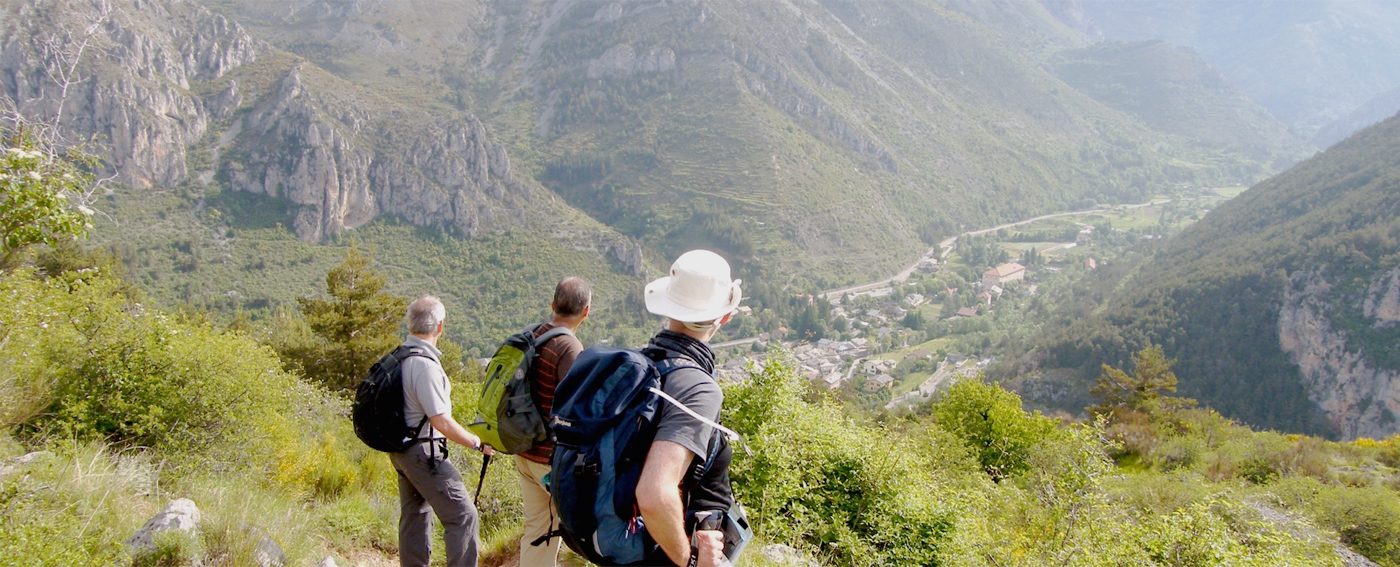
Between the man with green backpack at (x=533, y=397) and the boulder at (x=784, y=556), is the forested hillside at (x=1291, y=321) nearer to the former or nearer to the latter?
the boulder at (x=784, y=556)

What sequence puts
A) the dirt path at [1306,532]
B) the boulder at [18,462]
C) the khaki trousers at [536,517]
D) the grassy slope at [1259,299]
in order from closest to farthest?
the boulder at [18,462]
the khaki trousers at [536,517]
the dirt path at [1306,532]
the grassy slope at [1259,299]

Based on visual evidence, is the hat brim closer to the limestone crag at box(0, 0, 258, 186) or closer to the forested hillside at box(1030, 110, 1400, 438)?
the forested hillside at box(1030, 110, 1400, 438)

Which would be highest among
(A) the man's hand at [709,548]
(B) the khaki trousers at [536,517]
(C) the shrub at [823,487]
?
(A) the man's hand at [709,548]

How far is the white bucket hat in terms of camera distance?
1.96 meters

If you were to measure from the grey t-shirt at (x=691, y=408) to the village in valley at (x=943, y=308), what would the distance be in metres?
45.4

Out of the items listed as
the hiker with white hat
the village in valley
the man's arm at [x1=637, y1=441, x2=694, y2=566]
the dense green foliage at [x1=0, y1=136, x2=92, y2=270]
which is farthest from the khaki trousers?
the village in valley

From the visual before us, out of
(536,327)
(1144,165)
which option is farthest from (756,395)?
(1144,165)

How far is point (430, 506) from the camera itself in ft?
11.7

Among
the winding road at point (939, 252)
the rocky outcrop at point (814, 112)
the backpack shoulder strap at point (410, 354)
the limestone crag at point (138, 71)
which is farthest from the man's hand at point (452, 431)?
the rocky outcrop at point (814, 112)

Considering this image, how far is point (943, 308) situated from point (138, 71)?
314 feet

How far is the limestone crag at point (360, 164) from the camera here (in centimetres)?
6588

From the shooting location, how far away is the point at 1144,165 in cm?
15000

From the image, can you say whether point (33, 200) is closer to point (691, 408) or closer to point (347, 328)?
point (691, 408)

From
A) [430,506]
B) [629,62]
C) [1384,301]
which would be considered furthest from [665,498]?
[629,62]
